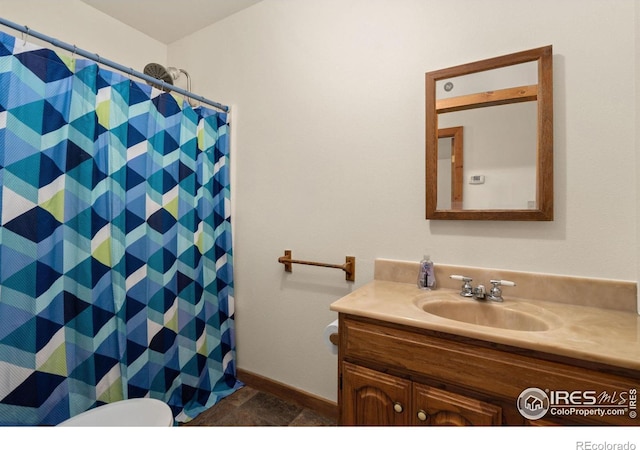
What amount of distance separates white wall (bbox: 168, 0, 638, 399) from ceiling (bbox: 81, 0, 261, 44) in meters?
0.07

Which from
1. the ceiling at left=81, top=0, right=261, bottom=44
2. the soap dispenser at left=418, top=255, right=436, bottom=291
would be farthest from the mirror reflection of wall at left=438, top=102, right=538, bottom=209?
the ceiling at left=81, top=0, right=261, bottom=44

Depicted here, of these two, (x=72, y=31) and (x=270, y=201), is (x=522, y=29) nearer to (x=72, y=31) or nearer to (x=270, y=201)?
(x=270, y=201)

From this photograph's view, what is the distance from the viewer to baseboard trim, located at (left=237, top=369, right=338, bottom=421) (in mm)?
1717

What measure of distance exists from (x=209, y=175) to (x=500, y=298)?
171 cm

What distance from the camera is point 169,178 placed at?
1726mm

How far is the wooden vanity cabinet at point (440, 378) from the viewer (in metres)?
0.81

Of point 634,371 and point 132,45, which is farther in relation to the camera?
point 132,45

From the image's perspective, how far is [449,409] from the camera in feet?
3.10

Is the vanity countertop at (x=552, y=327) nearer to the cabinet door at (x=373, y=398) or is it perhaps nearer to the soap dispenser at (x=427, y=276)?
the soap dispenser at (x=427, y=276)

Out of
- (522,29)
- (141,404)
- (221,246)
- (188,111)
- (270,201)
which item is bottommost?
(141,404)

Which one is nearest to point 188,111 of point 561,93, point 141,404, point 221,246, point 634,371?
point 221,246

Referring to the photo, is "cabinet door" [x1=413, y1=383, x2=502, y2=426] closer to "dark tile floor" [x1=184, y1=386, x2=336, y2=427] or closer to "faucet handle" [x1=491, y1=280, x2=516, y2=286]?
"faucet handle" [x1=491, y1=280, x2=516, y2=286]

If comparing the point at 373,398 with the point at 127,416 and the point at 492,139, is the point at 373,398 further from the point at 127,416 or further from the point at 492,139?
the point at 492,139

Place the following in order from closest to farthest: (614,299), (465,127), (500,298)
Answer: (614,299) → (500,298) → (465,127)
